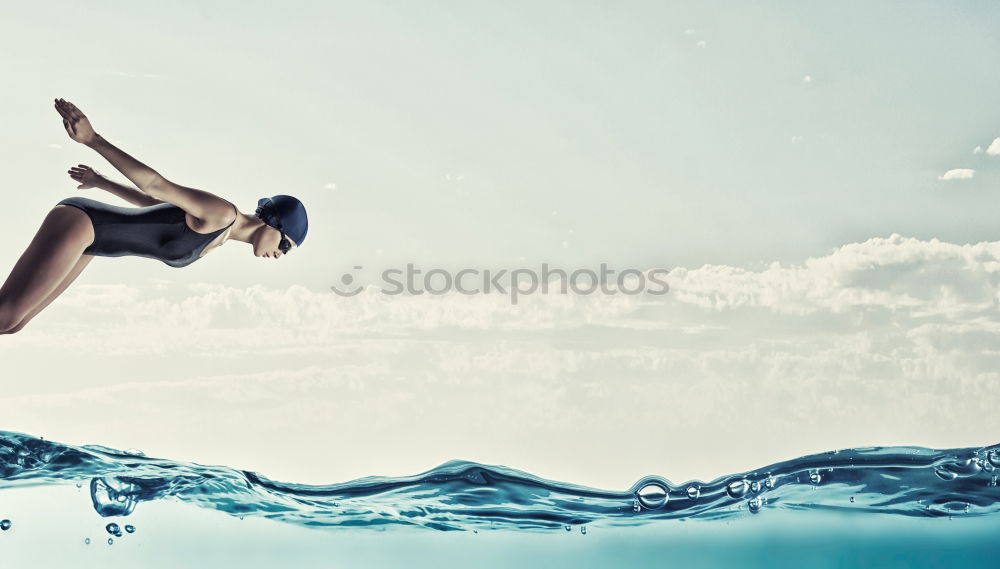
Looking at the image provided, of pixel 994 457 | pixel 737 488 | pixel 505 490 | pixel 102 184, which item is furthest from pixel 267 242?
pixel 994 457

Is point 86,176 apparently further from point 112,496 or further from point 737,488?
point 737,488

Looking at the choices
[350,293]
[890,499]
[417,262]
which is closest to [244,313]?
[350,293]

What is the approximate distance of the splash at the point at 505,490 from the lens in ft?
23.2

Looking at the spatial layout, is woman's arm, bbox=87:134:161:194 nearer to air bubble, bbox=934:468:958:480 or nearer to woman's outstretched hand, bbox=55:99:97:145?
woman's outstretched hand, bbox=55:99:97:145

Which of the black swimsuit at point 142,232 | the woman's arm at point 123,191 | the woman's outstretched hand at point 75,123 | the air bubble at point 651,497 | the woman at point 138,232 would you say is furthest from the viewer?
the air bubble at point 651,497

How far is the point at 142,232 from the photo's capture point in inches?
177

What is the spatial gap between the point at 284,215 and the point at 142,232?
2.41 ft

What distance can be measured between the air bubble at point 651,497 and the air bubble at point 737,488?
1.95ft

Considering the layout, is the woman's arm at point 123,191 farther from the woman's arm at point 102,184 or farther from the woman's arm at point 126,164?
the woman's arm at point 126,164

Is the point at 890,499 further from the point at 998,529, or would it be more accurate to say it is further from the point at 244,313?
the point at 244,313

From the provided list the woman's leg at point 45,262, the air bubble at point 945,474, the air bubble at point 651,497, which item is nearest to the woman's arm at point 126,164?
the woman's leg at point 45,262

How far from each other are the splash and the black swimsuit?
2.94m

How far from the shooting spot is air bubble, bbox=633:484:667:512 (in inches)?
284

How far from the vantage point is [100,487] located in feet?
24.5
